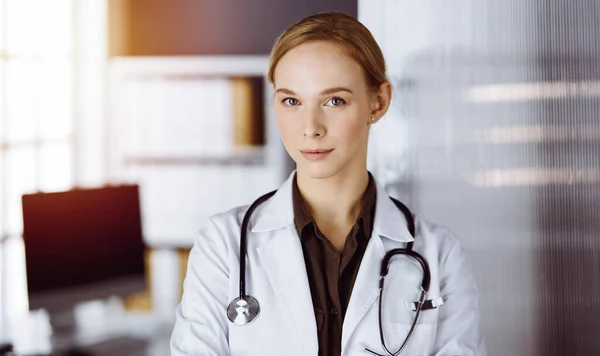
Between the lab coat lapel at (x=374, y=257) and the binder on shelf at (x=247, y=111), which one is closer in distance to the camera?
the lab coat lapel at (x=374, y=257)

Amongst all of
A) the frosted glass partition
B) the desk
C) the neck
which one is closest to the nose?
the neck

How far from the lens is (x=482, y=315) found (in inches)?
83.9

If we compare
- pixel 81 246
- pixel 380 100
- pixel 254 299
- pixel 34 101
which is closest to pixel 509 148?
pixel 380 100

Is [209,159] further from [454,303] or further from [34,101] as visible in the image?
[454,303]

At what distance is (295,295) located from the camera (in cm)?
122

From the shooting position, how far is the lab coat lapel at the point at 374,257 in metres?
1.21

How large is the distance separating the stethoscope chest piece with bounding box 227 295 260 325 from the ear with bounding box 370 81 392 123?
16.5 inches

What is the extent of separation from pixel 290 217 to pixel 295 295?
160 millimetres

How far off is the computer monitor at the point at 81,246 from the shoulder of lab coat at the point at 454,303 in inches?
41.4

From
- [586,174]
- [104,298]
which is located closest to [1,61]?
[104,298]

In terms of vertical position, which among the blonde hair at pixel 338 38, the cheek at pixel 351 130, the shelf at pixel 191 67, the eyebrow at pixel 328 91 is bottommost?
the cheek at pixel 351 130

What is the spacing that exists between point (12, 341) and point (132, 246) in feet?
1.49

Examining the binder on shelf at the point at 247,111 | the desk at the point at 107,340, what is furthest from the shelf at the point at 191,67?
the desk at the point at 107,340

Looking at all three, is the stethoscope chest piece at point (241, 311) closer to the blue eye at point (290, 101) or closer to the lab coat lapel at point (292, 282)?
the lab coat lapel at point (292, 282)
